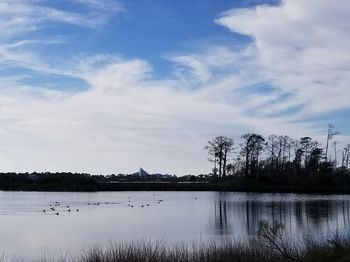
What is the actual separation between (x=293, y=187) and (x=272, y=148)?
14840 mm

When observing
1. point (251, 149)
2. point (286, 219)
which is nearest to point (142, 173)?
point (251, 149)

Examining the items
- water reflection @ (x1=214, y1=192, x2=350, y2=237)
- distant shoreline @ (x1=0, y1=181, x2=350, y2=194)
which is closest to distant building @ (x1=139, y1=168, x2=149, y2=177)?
distant shoreline @ (x1=0, y1=181, x2=350, y2=194)

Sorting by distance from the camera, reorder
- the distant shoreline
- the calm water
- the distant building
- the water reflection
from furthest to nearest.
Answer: the distant building, the distant shoreline, the water reflection, the calm water

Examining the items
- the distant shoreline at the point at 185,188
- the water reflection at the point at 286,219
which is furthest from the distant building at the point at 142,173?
the water reflection at the point at 286,219

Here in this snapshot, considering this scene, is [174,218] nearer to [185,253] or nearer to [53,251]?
[53,251]

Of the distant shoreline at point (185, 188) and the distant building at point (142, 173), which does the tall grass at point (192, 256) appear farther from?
the distant building at point (142, 173)

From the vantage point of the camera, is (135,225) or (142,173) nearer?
(135,225)

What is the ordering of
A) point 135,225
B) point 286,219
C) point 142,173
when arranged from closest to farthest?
point 135,225 < point 286,219 < point 142,173

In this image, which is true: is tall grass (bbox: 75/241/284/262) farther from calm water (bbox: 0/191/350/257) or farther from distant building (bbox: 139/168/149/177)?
distant building (bbox: 139/168/149/177)

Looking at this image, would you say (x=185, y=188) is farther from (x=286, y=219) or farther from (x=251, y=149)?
(x=286, y=219)

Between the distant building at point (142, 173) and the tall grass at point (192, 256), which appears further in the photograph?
the distant building at point (142, 173)

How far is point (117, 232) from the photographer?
30734mm

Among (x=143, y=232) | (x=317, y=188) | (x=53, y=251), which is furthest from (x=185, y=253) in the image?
(x=317, y=188)

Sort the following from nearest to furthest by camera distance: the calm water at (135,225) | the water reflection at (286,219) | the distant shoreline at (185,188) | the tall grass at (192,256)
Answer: the tall grass at (192,256) < the calm water at (135,225) < the water reflection at (286,219) < the distant shoreline at (185,188)
